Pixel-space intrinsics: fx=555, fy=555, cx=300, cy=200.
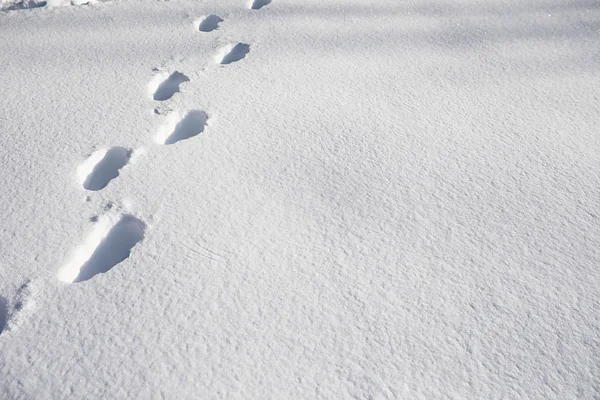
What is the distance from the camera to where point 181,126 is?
1508 mm

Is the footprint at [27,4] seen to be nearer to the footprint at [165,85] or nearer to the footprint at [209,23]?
the footprint at [209,23]

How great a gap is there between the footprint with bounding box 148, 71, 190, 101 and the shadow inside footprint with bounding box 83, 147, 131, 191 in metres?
0.28

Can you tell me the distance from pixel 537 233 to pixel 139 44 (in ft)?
4.47

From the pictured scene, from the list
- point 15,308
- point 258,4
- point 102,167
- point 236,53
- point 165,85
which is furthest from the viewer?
point 258,4

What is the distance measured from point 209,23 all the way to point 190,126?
647mm

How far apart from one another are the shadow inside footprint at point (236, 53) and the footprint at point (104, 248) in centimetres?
79

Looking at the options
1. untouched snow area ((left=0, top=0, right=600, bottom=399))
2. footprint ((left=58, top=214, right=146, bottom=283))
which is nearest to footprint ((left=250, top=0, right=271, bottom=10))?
untouched snow area ((left=0, top=0, right=600, bottom=399))

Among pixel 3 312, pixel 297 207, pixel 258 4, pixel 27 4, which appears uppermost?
pixel 27 4

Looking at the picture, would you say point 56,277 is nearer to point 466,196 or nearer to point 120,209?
point 120,209

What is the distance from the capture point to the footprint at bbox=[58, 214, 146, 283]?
43.3 inches

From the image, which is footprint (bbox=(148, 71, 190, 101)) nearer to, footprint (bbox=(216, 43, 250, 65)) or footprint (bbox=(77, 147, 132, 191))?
footprint (bbox=(216, 43, 250, 65))

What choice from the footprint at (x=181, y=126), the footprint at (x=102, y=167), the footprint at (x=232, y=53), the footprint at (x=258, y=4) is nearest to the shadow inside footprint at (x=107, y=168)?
the footprint at (x=102, y=167)

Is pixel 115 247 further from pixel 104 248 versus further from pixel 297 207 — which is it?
pixel 297 207

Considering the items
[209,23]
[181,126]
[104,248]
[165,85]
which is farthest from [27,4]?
[104,248]
